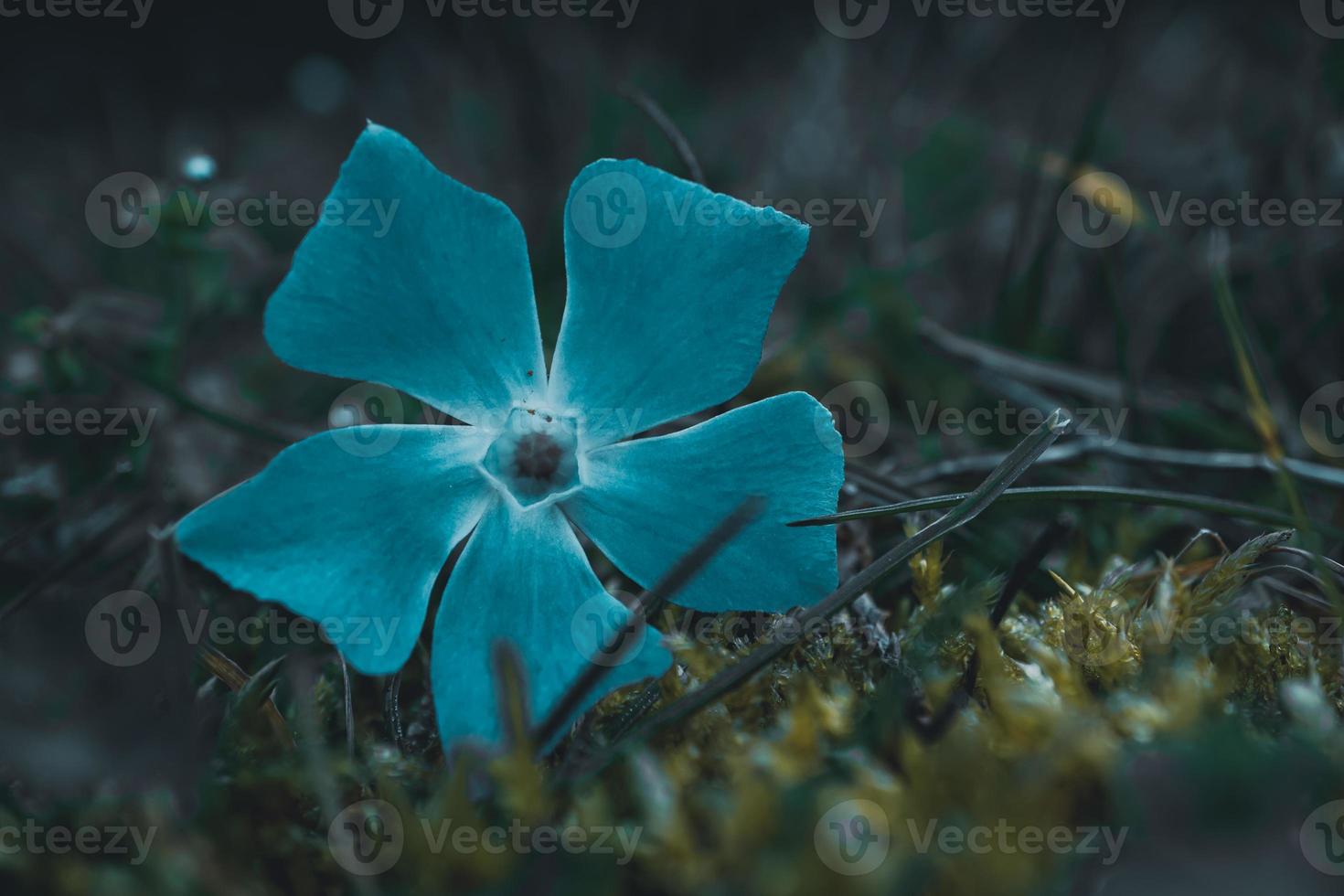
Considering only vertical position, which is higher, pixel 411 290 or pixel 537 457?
pixel 411 290

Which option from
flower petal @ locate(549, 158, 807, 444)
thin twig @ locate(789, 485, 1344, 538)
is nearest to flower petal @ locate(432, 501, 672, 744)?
flower petal @ locate(549, 158, 807, 444)

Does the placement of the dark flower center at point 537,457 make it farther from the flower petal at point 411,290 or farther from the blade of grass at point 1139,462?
the blade of grass at point 1139,462

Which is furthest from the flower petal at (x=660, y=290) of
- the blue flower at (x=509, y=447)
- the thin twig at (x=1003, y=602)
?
the thin twig at (x=1003, y=602)

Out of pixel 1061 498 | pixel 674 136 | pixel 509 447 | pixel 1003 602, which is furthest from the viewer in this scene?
pixel 674 136

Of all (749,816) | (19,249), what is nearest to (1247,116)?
(749,816)

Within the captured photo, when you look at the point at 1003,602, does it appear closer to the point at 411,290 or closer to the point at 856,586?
the point at 856,586

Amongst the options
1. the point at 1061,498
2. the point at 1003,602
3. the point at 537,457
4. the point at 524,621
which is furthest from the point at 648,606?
the point at 1061,498
